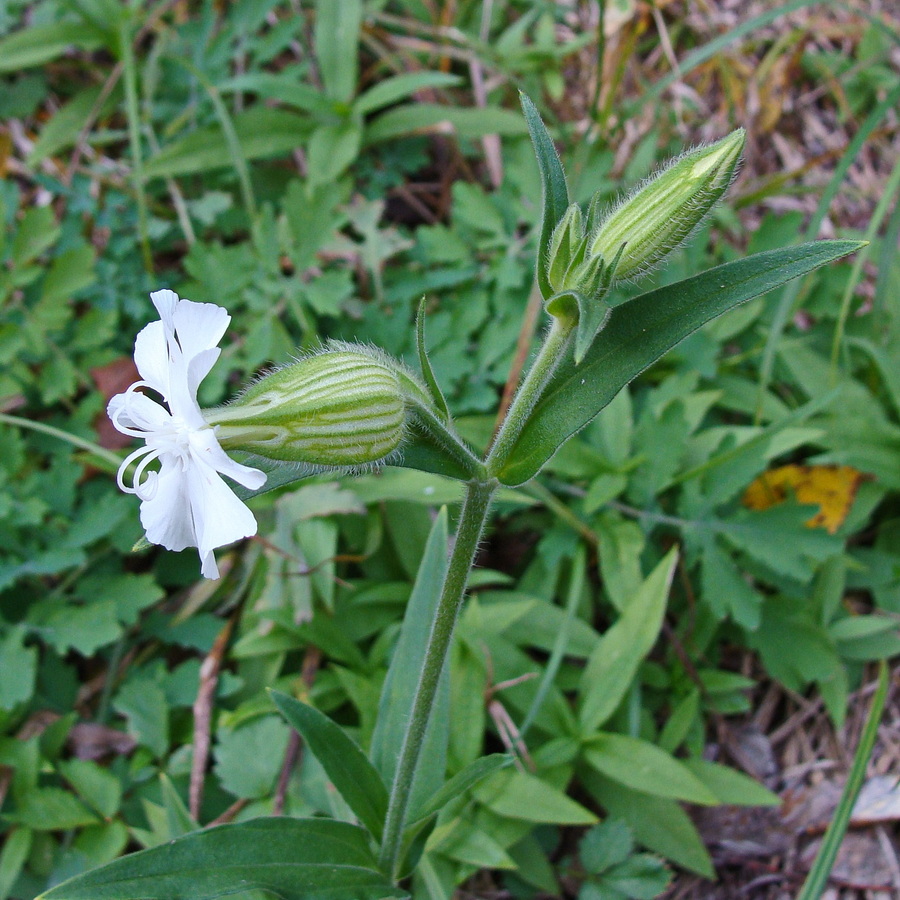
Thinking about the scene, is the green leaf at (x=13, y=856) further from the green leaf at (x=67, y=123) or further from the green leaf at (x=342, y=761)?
the green leaf at (x=67, y=123)

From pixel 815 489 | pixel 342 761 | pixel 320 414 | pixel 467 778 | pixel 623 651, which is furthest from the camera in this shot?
pixel 815 489

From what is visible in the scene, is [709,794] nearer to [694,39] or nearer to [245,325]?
[245,325]

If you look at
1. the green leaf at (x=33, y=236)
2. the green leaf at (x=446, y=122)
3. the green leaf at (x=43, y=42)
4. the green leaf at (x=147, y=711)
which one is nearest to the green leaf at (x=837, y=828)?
the green leaf at (x=147, y=711)

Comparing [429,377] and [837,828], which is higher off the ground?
[429,377]

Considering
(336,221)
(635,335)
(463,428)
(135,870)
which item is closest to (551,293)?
(635,335)

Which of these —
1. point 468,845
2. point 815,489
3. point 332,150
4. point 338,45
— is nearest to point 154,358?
point 468,845

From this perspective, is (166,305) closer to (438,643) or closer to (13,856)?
(438,643)
